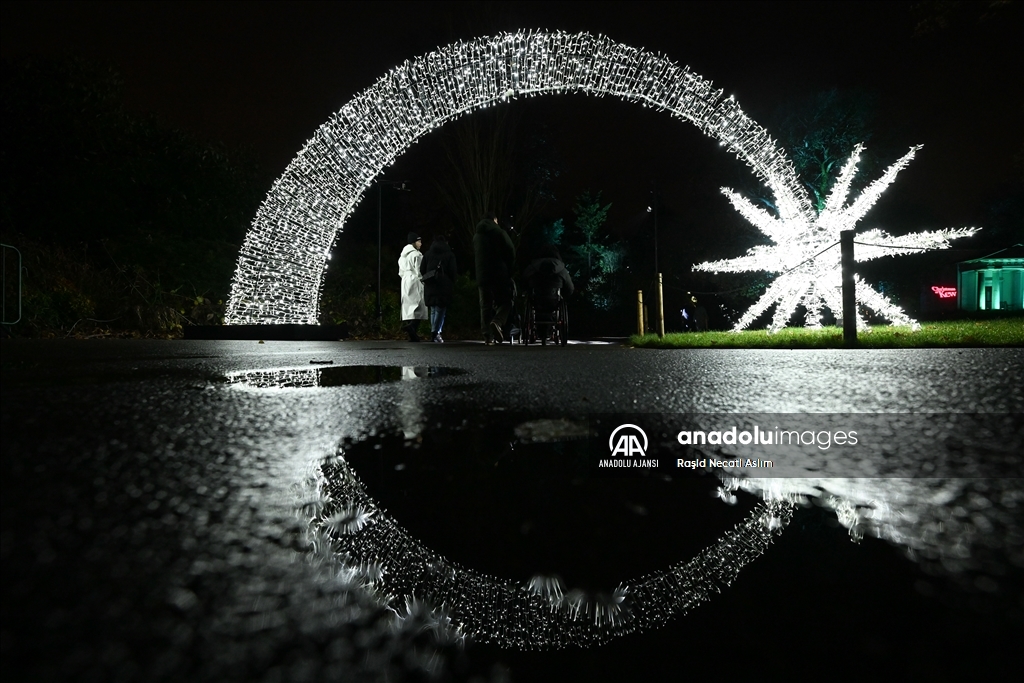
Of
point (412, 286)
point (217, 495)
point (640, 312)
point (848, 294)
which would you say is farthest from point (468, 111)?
point (217, 495)

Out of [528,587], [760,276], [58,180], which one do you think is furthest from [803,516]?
[58,180]

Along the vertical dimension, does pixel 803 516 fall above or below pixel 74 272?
below

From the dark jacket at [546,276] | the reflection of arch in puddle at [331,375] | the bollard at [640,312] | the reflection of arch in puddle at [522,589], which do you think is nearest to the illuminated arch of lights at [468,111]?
the bollard at [640,312]

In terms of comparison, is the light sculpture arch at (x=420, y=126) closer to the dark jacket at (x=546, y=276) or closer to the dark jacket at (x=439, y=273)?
the dark jacket at (x=439, y=273)

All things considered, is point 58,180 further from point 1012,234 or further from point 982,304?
point 982,304

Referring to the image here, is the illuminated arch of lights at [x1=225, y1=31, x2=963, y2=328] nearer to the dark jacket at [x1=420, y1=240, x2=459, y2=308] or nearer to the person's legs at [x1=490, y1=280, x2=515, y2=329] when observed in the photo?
the dark jacket at [x1=420, y1=240, x2=459, y2=308]

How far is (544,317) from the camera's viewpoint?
47.7 feet

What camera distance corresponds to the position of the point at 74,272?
1911 centimetres

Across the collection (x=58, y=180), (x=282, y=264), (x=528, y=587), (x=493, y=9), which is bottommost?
(x=528, y=587)

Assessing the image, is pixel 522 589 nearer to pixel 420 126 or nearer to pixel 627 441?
pixel 627 441

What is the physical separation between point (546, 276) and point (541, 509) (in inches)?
496

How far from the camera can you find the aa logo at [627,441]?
2783 mm

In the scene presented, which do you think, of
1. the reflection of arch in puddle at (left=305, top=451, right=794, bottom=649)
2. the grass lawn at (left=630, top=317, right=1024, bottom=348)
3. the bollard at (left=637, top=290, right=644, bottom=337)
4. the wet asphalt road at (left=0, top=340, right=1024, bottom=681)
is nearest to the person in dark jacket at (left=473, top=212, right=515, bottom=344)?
the bollard at (left=637, top=290, right=644, bottom=337)

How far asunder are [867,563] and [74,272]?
70.3ft
